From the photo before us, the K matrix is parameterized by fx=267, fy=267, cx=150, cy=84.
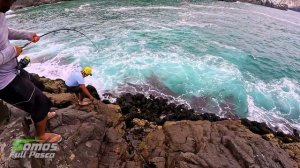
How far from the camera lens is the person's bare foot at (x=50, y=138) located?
23.4 ft

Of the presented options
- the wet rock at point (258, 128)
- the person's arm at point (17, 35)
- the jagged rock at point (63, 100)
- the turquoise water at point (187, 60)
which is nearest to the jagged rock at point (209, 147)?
the wet rock at point (258, 128)

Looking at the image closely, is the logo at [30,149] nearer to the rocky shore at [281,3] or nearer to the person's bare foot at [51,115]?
the person's bare foot at [51,115]

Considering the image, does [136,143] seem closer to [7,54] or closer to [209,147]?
[209,147]

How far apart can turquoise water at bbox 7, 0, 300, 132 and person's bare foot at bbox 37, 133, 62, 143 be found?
427 inches

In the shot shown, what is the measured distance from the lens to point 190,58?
81.8ft

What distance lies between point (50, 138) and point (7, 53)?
2.86 metres

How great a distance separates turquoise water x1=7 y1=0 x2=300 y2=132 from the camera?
1892 cm

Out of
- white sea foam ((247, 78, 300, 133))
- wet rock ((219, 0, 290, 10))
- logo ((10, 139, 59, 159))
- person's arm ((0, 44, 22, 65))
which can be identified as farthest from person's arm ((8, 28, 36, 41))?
wet rock ((219, 0, 290, 10))

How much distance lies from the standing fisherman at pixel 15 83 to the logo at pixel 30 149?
1.34 feet

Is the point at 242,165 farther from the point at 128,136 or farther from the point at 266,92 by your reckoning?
the point at 266,92

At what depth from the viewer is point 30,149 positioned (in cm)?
710

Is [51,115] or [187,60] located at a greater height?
[51,115]

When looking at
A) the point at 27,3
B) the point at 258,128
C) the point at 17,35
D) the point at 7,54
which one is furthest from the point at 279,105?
the point at 27,3

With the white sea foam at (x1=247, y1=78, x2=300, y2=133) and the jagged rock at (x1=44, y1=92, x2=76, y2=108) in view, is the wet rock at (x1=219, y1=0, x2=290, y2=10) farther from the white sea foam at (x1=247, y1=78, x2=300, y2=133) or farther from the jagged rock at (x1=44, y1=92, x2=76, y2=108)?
the jagged rock at (x1=44, y1=92, x2=76, y2=108)
